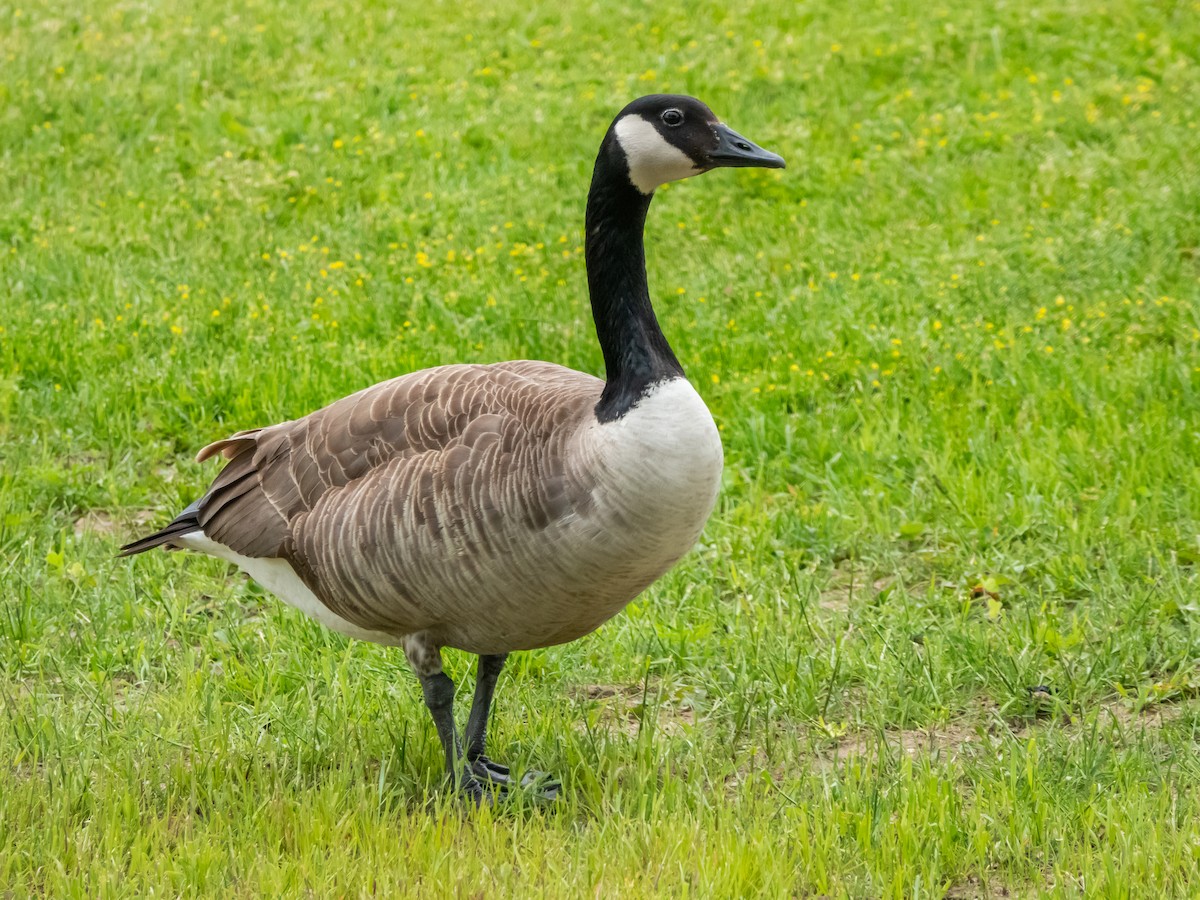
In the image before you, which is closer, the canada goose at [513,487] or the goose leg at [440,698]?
the canada goose at [513,487]

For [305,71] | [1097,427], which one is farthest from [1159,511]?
[305,71]

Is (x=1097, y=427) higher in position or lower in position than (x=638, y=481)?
lower

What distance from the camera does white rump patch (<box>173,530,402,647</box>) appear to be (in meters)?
4.37

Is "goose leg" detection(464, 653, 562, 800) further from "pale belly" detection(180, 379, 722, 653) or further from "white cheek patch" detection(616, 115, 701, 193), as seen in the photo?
"white cheek patch" detection(616, 115, 701, 193)

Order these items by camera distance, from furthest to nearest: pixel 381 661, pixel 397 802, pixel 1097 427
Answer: pixel 1097 427 → pixel 381 661 → pixel 397 802

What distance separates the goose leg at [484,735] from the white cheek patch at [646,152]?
5.34 ft

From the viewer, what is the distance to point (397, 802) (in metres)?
4.28

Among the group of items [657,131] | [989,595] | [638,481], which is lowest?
[989,595]

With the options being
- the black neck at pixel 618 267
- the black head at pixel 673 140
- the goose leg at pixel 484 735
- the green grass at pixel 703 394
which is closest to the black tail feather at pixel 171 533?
the green grass at pixel 703 394

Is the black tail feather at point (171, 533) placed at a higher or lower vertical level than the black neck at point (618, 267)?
lower

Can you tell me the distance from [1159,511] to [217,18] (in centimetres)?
989

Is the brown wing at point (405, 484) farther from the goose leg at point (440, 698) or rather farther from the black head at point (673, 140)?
the black head at point (673, 140)

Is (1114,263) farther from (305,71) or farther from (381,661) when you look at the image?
(305,71)

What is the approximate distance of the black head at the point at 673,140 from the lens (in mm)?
3959
